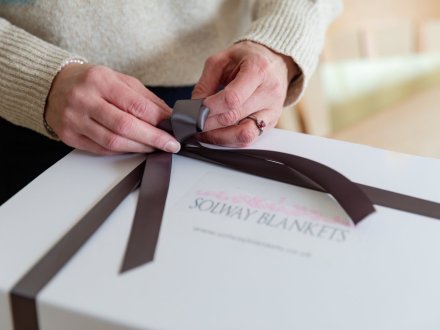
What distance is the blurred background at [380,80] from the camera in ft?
3.49

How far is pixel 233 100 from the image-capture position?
1.74ft

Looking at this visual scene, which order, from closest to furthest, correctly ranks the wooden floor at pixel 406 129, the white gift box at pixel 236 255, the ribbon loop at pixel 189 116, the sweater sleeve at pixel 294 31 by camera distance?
the white gift box at pixel 236 255 → the ribbon loop at pixel 189 116 → the sweater sleeve at pixel 294 31 → the wooden floor at pixel 406 129

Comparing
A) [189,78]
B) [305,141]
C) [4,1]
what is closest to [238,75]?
[305,141]

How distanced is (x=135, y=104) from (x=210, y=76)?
0.31ft

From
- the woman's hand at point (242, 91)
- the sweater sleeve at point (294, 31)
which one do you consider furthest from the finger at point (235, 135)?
the sweater sleeve at point (294, 31)

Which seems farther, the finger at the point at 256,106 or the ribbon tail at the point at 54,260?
the finger at the point at 256,106

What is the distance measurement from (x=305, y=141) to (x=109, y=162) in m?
0.19

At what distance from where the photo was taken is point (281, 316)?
38 cm

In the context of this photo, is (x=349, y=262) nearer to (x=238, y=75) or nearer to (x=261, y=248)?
(x=261, y=248)

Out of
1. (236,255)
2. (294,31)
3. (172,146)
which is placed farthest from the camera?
(294,31)

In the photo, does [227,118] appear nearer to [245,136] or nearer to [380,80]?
[245,136]

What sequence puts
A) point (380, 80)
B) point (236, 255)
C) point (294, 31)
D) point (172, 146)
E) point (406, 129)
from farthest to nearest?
point (380, 80) → point (406, 129) → point (294, 31) → point (172, 146) → point (236, 255)

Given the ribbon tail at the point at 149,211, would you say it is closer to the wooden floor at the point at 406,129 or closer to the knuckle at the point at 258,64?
the knuckle at the point at 258,64

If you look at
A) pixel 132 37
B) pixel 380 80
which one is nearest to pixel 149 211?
pixel 132 37
